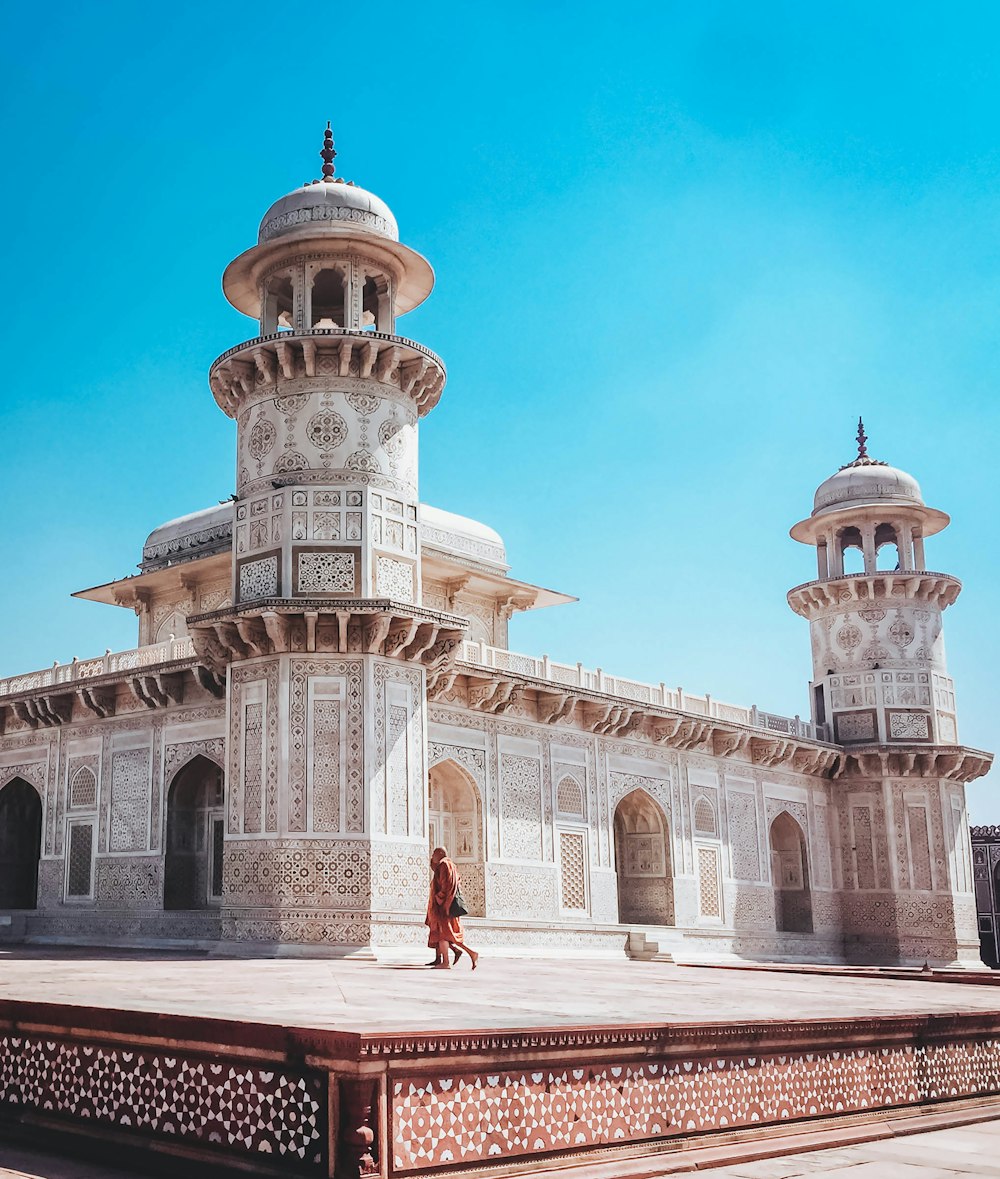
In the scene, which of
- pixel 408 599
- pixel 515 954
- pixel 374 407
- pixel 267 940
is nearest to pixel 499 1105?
pixel 267 940

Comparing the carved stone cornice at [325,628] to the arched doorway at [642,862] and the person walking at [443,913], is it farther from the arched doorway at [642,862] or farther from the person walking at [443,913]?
the arched doorway at [642,862]

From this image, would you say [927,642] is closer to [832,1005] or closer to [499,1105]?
[832,1005]

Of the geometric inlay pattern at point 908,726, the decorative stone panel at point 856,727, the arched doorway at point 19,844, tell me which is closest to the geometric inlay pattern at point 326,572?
the arched doorway at point 19,844

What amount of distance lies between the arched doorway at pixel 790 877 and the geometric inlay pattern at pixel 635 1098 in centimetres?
1945

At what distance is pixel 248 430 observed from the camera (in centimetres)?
1689

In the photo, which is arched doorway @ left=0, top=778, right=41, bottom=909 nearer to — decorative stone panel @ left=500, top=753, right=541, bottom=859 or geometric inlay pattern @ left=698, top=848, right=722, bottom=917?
decorative stone panel @ left=500, top=753, right=541, bottom=859

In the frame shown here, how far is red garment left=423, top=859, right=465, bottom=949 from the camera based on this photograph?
12.7 metres

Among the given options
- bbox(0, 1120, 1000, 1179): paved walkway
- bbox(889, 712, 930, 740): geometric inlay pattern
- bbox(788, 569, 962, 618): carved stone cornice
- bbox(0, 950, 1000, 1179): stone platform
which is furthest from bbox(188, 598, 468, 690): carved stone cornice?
bbox(889, 712, 930, 740): geometric inlay pattern

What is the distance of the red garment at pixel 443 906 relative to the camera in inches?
500

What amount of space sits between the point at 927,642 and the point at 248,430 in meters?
14.7

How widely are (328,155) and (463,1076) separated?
1622 cm

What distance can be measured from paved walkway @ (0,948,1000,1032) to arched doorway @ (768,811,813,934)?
1266 cm

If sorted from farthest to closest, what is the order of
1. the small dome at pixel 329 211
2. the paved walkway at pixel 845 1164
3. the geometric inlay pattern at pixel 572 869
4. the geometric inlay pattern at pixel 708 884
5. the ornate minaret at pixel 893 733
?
the ornate minaret at pixel 893 733 < the geometric inlay pattern at pixel 708 884 < the geometric inlay pattern at pixel 572 869 < the small dome at pixel 329 211 < the paved walkway at pixel 845 1164

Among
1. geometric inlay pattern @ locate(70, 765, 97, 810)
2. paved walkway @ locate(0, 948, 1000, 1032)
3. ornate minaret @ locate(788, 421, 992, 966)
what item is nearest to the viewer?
paved walkway @ locate(0, 948, 1000, 1032)
